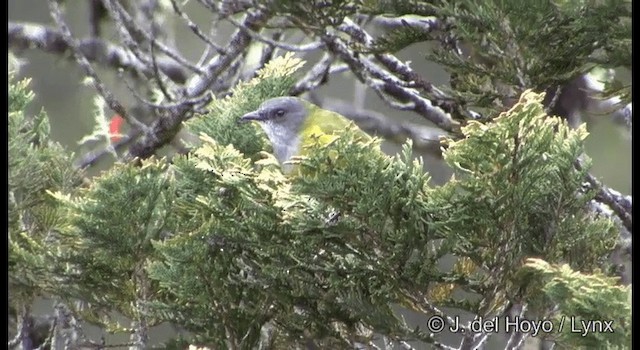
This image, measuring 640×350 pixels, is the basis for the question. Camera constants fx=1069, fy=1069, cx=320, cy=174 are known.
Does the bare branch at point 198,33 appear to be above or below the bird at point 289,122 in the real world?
above

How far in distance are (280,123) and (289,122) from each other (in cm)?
4

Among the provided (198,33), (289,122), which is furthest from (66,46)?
(289,122)

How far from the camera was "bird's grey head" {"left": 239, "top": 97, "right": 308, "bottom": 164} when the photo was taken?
2879mm

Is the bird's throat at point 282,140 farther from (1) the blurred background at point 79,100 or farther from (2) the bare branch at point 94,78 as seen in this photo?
(1) the blurred background at point 79,100

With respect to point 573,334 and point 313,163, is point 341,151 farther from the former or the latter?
point 573,334

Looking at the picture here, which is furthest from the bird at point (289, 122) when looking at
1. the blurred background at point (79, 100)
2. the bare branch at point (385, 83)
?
the blurred background at point (79, 100)

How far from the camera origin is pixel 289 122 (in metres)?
2.95

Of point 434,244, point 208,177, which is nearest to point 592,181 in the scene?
point 434,244

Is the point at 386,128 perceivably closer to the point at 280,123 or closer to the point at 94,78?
the point at 94,78

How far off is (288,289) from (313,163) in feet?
1.36

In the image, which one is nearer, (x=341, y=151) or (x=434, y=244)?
(x=341, y=151)

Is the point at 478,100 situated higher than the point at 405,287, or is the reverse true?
the point at 478,100

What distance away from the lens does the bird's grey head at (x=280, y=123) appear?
2.88 meters

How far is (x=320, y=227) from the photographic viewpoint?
227cm
